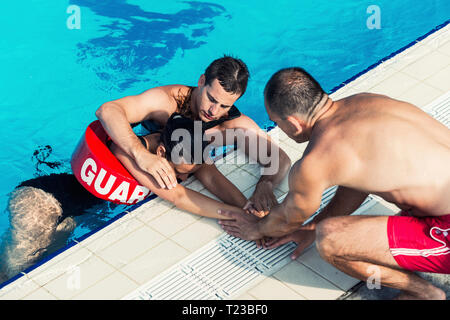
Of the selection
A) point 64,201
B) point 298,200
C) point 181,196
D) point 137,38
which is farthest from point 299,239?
point 137,38

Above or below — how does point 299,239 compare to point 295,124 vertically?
below

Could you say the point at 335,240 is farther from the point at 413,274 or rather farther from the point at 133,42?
the point at 133,42

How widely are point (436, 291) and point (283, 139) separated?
1981 mm

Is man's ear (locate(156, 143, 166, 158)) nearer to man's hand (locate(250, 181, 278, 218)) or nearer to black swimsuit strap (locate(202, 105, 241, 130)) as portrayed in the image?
black swimsuit strap (locate(202, 105, 241, 130))

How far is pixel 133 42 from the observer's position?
7.13 m

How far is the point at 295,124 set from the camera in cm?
298

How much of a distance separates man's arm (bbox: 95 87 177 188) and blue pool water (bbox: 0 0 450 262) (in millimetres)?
2156

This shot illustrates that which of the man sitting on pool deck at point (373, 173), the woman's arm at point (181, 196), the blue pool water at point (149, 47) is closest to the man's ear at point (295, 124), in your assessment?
the man sitting on pool deck at point (373, 173)

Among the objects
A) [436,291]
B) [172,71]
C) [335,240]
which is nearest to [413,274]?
[436,291]

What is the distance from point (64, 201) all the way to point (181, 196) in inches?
37.1

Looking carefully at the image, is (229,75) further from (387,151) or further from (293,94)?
(387,151)

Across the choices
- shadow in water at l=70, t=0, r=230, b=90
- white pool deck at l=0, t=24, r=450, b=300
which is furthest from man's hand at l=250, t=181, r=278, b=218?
shadow in water at l=70, t=0, r=230, b=90

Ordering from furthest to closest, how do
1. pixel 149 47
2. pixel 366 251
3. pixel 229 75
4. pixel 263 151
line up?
pixel 149 47 → pixel 263 151 → pixel 229 75 → pixel 366 251

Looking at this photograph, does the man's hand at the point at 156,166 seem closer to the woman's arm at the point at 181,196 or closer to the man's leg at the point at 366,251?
the woman's arm at the point at 181,196
